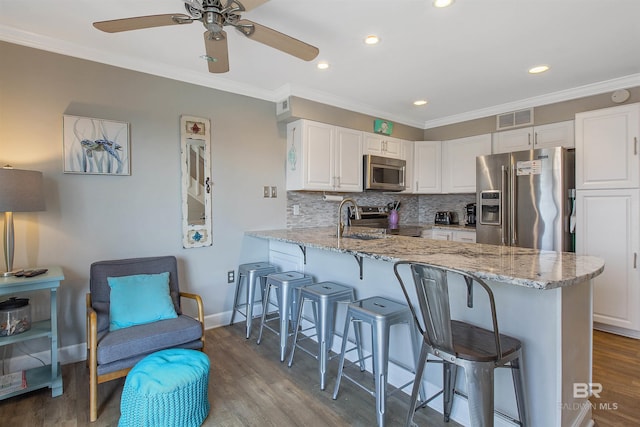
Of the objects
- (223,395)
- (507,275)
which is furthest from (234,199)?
(507,275)

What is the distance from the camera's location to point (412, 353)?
2.07 m

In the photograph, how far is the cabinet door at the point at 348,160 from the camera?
3.85 meters

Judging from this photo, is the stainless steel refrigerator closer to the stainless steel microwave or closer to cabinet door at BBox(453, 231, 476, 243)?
cabinet door at BBox(453, 231, 476, 243)

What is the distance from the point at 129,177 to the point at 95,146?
34 cm

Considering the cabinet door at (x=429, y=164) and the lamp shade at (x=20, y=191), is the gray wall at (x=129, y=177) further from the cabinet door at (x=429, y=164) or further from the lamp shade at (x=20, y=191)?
the cabinet door at (x=429, y=164)

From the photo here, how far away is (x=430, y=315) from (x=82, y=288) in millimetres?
2640

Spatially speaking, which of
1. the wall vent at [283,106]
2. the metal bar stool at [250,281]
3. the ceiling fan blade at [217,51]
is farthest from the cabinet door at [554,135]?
the ceiling fan blade at [217,51]

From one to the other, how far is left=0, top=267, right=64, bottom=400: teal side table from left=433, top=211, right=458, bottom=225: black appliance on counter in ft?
14.6

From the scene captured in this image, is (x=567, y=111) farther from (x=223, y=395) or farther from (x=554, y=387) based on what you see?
(x=223, y=395)

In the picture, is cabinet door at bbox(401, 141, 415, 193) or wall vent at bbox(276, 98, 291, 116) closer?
wall vent at bbox(276, 98, 291, 116)

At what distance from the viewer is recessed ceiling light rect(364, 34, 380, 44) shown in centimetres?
238

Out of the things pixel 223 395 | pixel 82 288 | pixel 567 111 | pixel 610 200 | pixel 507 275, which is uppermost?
pixel 567 111

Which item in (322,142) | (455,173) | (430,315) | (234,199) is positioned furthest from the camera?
(455,173)

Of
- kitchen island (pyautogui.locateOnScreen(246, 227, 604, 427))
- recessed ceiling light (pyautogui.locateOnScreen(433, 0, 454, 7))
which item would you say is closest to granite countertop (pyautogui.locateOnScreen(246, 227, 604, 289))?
kitchen island (pyautogui.locateOnScreen(246, 227, 604, 427))
